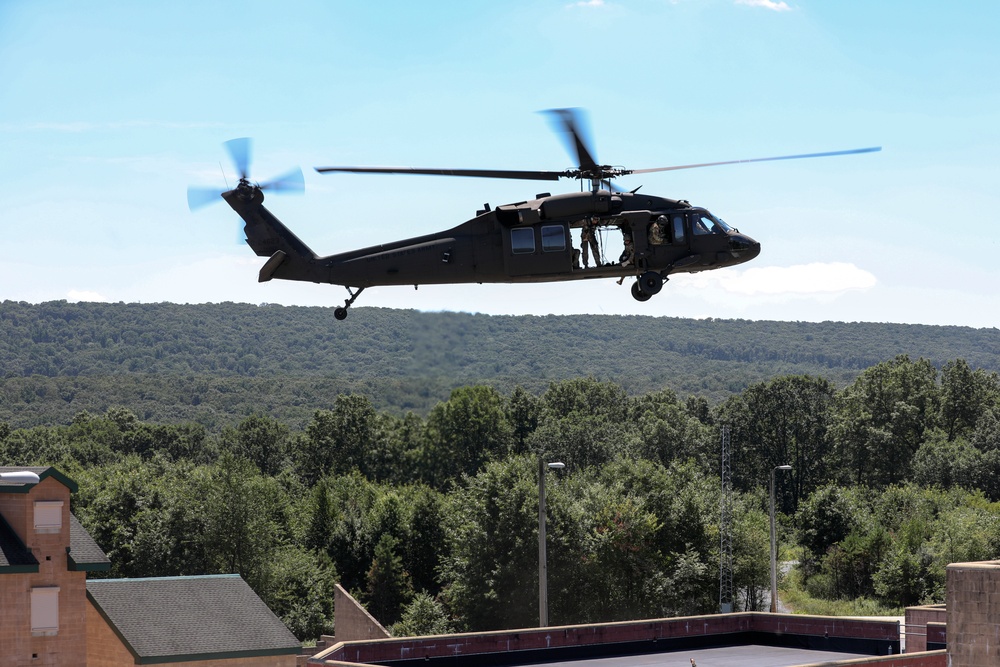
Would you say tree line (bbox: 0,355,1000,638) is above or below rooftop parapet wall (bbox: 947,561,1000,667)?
below

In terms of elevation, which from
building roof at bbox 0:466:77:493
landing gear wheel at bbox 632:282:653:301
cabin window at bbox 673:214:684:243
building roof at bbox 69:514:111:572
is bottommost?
building roof at bbox 69:514:111:572

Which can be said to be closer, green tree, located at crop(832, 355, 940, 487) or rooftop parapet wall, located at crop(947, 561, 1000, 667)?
rooftop parapet wall, located at crop(947, 561, 1000, 667)

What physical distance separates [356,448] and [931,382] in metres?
67.6

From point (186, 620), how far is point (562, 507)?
103 ft

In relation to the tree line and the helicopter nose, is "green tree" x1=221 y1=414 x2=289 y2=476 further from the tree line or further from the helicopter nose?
the helicopter nose

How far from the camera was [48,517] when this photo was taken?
145 feet

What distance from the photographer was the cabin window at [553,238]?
29.8m

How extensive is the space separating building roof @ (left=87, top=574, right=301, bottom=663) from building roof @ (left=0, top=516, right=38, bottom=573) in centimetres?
451

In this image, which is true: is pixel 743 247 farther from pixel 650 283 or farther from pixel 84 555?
pixel 84 555

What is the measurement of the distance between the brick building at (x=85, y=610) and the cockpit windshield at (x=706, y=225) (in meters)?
25.9

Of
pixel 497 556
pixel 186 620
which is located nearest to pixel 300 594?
pixel 497 556

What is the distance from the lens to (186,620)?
4862 cm

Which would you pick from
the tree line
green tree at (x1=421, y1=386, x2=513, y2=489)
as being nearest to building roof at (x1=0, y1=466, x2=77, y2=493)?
the tree line

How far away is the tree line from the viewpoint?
74000mm
